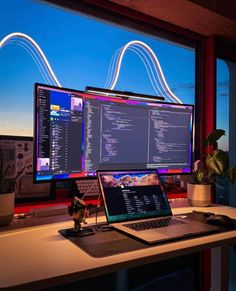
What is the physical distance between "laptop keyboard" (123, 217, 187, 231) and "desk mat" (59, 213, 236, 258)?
0.08m

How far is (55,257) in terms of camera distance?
2.80ft

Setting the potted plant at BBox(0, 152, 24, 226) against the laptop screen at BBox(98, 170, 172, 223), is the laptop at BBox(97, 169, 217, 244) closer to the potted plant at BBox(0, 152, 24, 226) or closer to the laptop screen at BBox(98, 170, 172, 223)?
the laptop screen at BBox(98, 170, 172, 223)

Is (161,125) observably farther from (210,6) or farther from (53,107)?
(210,6)

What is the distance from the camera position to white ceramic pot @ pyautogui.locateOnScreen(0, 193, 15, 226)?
115 centimetres

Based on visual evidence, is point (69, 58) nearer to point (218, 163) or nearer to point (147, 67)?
point (147, 67)

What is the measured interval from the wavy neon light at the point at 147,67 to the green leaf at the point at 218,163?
22.1 inches

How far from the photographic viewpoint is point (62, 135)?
1.30 metres

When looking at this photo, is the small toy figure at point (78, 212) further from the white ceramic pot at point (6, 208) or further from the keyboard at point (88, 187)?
the keyboard at point (88, 187)

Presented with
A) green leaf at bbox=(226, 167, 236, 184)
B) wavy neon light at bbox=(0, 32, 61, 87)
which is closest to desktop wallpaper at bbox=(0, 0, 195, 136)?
wavy neon light at bbox=(0, 32, 61, 87)

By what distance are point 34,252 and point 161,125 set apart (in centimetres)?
101

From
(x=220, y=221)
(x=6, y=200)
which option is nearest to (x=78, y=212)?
(x=6, y=200)

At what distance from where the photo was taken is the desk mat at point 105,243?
0.90 meters

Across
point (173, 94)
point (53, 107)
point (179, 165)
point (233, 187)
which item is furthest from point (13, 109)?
point (233, 187)

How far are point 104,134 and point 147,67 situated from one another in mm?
797
